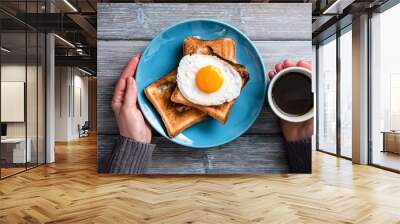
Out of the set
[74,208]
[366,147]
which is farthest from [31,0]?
[366,147]

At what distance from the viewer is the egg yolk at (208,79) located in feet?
3.18

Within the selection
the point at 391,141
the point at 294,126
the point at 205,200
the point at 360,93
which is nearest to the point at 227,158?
the point at 294,126

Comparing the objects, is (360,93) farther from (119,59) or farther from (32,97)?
(119,59)

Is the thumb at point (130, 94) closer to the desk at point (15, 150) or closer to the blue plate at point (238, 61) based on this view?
the blue plate at point (238, 61)

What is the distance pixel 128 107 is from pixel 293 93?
0.47 meters

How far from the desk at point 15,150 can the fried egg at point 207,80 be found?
4.46 metres

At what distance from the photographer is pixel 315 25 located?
1405 millimetres

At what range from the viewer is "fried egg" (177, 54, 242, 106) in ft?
3.20

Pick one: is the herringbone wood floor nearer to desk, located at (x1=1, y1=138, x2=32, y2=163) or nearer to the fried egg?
desk, located at (x1=1, y1=138, x2=32, y2=163)

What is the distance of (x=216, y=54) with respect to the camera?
106 cm

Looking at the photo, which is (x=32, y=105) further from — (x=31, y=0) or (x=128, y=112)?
(x=128, y=112)

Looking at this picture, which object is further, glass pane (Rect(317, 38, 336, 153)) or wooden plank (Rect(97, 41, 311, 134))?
glass pane (Rect(317, 38, 336, 153))

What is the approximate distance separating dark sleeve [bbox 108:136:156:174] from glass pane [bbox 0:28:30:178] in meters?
4.05

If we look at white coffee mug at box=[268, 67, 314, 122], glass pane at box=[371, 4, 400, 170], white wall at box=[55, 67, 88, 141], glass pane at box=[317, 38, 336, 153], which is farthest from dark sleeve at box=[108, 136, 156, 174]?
white wall at box=[55, 67, 88, 141]
